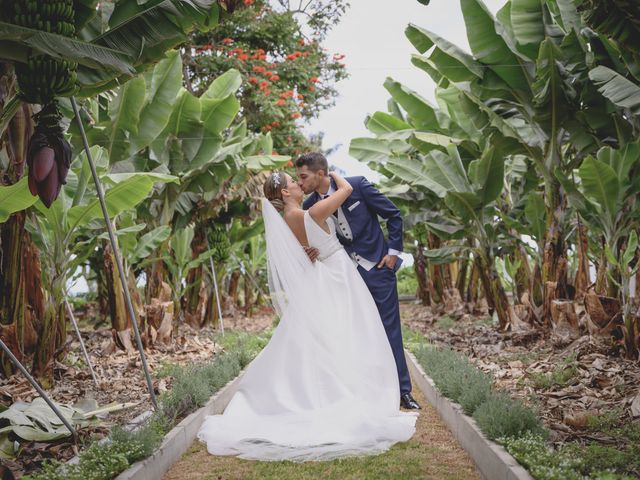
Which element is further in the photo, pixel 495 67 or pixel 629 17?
pixel 495 67

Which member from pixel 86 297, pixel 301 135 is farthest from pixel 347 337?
pixel 86 297

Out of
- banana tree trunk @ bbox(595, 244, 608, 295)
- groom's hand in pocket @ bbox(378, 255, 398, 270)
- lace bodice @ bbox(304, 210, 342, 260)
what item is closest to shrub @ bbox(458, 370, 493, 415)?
groom's hand in pocket @ bbox(378, 255, 398, 270)

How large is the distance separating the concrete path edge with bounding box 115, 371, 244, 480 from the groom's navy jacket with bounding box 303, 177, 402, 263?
1877mm

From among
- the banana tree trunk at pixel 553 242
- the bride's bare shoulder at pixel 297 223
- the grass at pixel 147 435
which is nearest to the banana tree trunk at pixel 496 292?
the banana tree trunk at pixel 553 242

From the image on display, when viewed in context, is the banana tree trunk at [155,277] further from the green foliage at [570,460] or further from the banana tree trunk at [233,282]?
the green foliage at [570,460]

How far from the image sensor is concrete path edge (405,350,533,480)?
3.68m

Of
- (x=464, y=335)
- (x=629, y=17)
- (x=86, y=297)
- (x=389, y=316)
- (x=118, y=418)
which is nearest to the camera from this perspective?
(x=629, y=17)

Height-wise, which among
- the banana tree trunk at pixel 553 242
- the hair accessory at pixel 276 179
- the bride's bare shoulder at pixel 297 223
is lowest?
the banana tree trunk at pixel 553 242

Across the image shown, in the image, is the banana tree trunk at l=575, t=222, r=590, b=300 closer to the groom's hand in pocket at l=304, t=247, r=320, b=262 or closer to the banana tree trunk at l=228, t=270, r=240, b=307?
the groom's hand in pocket at l=304, t=247, r=320, b=262

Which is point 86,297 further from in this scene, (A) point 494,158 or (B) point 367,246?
(B) point 367,246

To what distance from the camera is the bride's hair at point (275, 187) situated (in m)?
5.88

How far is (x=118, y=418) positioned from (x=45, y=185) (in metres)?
2.59

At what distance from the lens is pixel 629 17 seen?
15.7 feet

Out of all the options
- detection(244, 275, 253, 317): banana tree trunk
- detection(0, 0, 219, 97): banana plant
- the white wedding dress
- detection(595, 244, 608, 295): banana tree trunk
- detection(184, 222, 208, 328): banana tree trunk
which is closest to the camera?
detection(0, 0, 219, 97): banana plant
